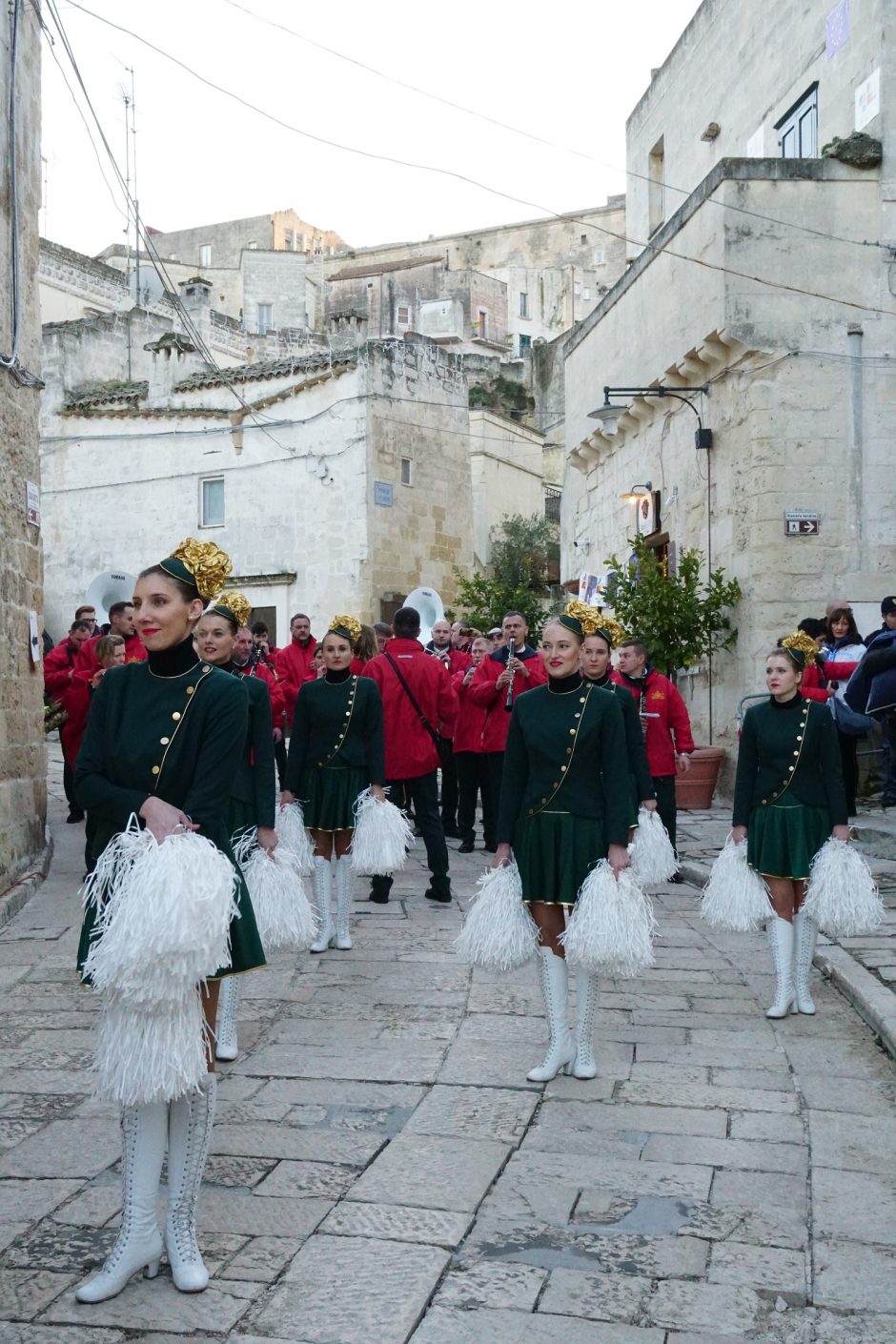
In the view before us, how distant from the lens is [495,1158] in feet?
14.3

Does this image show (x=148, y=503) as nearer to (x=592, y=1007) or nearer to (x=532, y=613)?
(x=532, y=613)

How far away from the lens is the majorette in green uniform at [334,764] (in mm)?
7562

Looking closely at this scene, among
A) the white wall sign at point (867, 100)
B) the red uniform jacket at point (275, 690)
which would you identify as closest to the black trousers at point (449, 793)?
the red uniform jacket at point (275, 690)

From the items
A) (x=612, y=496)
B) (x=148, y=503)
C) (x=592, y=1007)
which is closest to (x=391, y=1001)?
(x=592, y=1007)

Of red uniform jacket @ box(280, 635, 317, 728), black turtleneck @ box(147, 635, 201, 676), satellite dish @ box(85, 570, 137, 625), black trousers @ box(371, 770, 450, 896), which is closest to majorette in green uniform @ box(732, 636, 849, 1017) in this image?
black trousers @ box(371, 770, 450, 896)

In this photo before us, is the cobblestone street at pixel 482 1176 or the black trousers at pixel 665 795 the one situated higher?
the black trousers at pixel 665 795

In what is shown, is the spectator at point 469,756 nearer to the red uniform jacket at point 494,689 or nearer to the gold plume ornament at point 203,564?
the red uniform jacket at point 494,689

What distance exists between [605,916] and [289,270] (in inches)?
2116

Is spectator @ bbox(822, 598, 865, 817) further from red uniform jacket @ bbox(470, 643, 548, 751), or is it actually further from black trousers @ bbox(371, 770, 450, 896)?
black trousers @ bbox(371, 770, 450, 896)

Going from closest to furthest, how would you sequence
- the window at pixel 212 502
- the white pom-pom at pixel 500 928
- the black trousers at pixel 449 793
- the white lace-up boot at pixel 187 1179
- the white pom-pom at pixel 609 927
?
the white lace-up boot at pixel 187 1179, the white pom-pom at pixel 609 927, the white pom-pom at pixel 500 928, the black trousers at pixel 449 793, the window at pixel 212 502

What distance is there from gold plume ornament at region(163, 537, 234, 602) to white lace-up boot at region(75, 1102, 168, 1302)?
4.51 feet

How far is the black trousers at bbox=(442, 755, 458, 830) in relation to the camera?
1229cm

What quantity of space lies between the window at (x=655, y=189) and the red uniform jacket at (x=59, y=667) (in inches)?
527

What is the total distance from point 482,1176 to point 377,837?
3.40 meters
